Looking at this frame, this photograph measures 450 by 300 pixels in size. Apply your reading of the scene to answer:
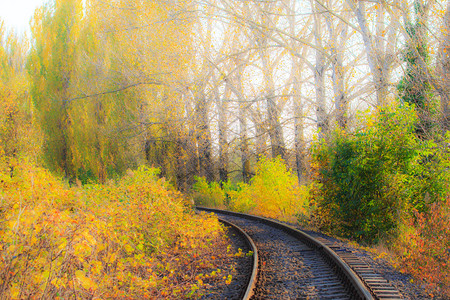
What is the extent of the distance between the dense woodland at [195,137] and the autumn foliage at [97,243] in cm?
3

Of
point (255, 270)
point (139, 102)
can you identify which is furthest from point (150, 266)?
point (139, 102)

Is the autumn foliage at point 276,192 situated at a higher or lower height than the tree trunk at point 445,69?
lower

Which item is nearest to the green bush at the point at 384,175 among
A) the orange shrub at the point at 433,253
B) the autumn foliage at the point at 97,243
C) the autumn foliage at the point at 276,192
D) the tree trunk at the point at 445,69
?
the tree trunk at the point at 445,69

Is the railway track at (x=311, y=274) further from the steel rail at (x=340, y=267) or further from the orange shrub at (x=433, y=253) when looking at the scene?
the orange shrub at (x=433, y=253)

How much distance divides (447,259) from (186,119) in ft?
50.7

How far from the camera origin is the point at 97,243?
427 cm

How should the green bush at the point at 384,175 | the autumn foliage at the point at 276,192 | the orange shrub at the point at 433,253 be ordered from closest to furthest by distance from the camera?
1. the orange shrub at the point at 433,253
2. the green bush at the point at 384,175
3. the autumn foliage at the point at 276,192

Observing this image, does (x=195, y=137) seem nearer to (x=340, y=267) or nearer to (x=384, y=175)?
(x=384, y=175)

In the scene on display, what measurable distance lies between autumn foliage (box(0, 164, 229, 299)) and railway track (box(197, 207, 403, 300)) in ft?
4.08

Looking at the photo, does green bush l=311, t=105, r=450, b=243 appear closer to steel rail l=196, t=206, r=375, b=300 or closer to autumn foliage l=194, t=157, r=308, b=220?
steel rail l=196, t=206, r=375, b=300

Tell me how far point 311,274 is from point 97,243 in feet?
12.7

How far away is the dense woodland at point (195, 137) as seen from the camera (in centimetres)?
536

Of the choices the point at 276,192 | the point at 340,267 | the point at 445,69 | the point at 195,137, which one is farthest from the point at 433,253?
the point at 195,137

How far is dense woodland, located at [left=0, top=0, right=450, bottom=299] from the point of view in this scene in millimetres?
5359
